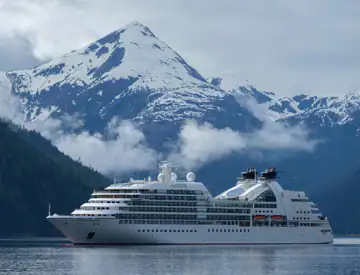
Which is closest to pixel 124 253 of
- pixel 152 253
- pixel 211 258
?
pixel 152 253

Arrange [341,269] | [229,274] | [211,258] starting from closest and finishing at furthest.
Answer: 1. [229,274]
2. [341,269]
3. [211,258]

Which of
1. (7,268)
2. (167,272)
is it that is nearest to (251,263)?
(167,272)

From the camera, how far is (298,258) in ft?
629

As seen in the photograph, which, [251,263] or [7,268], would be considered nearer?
[7,268]

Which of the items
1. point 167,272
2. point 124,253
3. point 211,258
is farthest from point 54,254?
point 167,272

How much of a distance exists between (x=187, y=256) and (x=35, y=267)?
31.8m

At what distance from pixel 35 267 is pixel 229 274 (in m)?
27.5

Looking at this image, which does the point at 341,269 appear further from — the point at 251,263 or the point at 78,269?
the point at 78,269

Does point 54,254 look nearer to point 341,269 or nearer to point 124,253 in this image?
point 124,253

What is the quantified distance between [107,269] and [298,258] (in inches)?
1581

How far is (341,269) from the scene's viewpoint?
169375 millimetres

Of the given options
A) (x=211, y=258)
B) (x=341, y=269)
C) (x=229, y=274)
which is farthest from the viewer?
(x=211, y=258)

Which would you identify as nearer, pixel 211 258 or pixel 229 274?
pixel 229 274

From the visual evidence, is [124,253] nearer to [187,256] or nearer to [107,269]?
[187,256]
